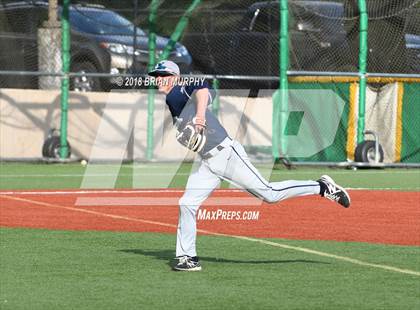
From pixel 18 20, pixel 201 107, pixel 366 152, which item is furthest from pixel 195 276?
pixel 18 20

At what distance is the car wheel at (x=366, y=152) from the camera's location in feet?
76.4

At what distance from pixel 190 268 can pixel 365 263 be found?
66.1 inches

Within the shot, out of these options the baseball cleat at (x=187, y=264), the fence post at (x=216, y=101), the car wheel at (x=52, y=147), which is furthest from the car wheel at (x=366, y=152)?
the baseball cleat at (x=187, y=264)

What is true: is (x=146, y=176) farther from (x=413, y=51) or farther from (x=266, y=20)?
(x=413, y=51)

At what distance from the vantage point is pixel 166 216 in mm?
15359

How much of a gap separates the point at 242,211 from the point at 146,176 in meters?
6.58

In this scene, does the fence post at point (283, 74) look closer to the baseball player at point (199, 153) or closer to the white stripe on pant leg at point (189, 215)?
the baseball player at point (199, 153)

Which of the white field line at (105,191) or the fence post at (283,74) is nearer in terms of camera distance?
the white field line at (105,191)

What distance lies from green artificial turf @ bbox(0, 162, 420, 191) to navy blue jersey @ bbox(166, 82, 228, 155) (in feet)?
30.3

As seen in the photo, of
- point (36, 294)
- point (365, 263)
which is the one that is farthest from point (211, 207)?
point (36, 294)

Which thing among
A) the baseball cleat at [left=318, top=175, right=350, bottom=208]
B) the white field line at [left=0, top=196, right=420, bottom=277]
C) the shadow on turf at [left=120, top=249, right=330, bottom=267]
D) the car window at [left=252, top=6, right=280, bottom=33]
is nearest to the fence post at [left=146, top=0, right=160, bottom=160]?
the car window at [left=252, top=6, right=280, bottom=33]

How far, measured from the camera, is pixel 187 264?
10289 millimetres

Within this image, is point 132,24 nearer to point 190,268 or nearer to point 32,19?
point 32,19

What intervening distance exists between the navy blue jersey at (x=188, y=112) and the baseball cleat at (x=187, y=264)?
0.96 meters
